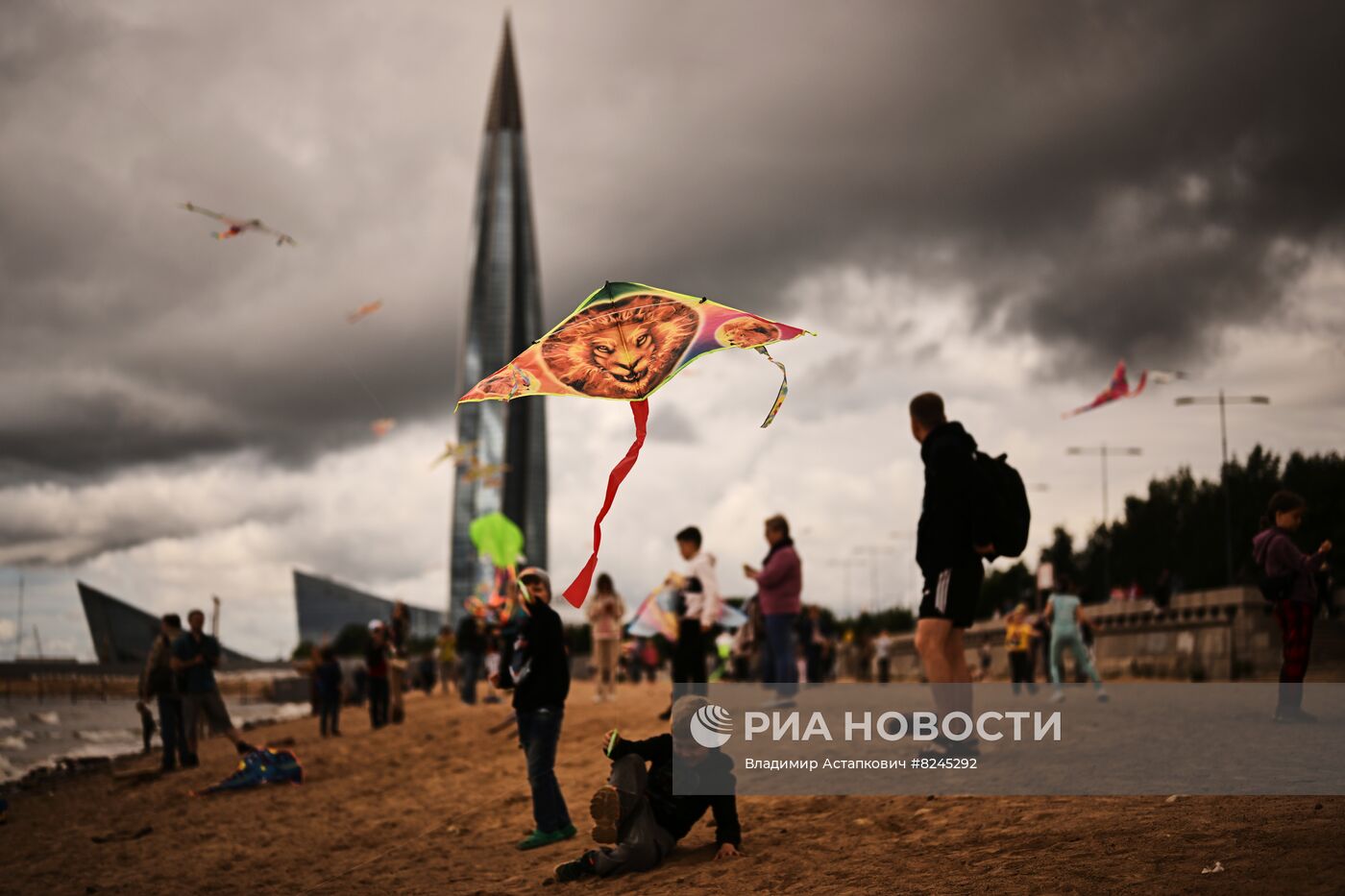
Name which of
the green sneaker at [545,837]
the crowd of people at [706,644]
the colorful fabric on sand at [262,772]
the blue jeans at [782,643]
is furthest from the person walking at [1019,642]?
the green sneaker at [545,837]

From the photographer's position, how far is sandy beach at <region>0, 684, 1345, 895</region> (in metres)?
5.54

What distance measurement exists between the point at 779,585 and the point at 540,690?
13.6ft

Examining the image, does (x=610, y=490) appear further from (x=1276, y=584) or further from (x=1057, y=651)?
(x=1057, y=651)

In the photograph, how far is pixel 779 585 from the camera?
39.9ft

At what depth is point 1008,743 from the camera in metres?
9.10

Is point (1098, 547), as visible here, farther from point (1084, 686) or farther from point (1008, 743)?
point (1008, 743)

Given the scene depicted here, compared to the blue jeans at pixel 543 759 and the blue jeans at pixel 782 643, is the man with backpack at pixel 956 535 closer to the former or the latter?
the blue jeans at pixel 543 759

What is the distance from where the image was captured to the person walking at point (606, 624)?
17.6 metres

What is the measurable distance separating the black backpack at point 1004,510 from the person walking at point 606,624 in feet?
35.0

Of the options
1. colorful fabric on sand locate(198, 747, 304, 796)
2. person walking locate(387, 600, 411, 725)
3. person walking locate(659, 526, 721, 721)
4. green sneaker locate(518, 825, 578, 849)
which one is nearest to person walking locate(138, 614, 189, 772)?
colorful fabric on sand locate(198, 747, 304, 796)

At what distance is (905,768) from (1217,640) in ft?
67.0

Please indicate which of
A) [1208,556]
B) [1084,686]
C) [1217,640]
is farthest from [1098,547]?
[1084,686]

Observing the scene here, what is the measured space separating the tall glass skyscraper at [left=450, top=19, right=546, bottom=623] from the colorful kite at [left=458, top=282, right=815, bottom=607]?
172 m

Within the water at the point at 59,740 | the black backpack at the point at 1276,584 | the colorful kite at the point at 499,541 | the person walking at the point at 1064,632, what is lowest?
the water at the point at 59,740
